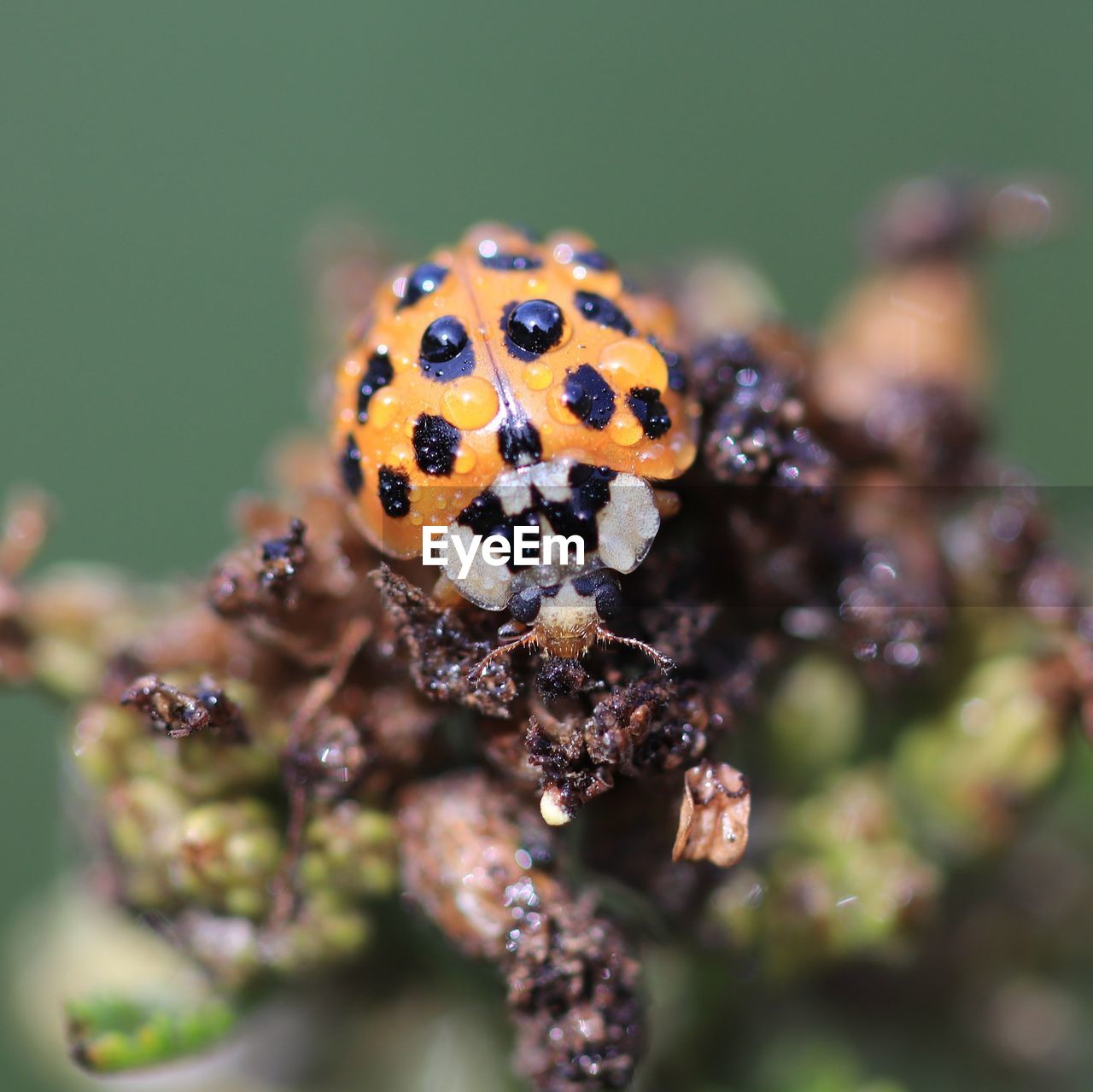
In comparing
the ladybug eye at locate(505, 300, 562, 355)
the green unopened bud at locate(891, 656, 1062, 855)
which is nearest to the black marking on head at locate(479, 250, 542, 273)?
the ladybug eye at locate(505, 300, 562, 355)

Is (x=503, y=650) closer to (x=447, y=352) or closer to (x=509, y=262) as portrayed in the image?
(x=447, y=352)

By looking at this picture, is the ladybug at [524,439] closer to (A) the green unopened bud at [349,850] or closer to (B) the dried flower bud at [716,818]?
(B) the dried flower bud at [716,818]

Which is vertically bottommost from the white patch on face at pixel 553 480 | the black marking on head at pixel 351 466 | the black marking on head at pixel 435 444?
the white patch on face at pixel 553 480

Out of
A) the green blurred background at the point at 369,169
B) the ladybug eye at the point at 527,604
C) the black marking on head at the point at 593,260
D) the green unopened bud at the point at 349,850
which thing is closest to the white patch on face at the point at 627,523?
the ladybug eye at the point at 527,604

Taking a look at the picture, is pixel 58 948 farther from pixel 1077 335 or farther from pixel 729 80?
pixel 1077 335

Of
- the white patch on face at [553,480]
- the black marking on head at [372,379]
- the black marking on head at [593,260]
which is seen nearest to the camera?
the white patch on face at [553,480]

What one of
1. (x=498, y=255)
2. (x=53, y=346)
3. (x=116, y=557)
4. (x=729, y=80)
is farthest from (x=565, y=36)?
(x=498, y=255)

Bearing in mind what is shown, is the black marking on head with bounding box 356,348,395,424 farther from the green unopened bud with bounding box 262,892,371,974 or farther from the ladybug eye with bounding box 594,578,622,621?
the green unopened bud with bounding box 262,892,371,974
